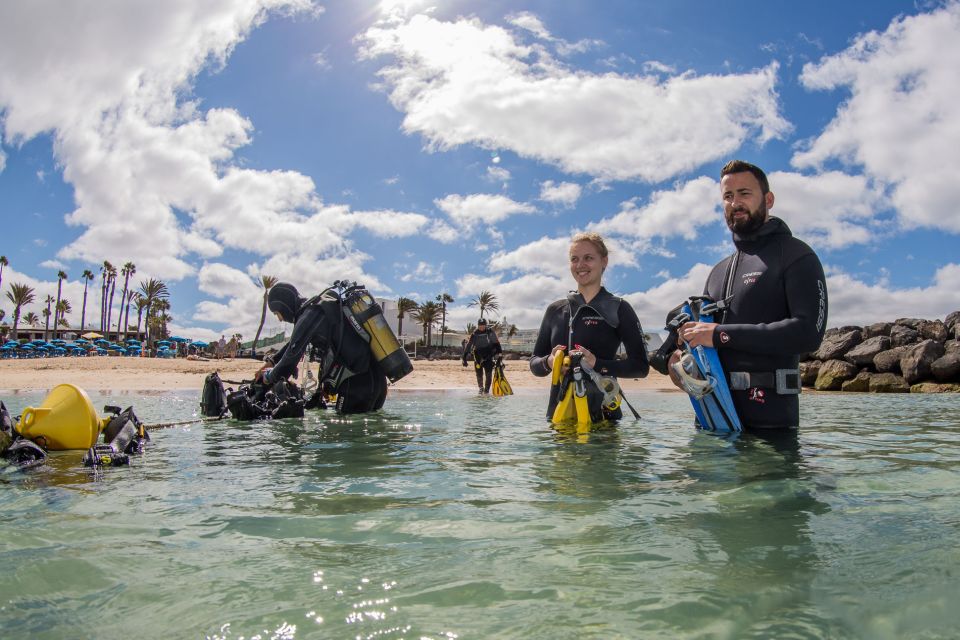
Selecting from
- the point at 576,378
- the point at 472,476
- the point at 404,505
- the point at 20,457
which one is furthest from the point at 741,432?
the point at 20,457

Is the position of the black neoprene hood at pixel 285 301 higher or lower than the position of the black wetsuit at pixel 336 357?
higher

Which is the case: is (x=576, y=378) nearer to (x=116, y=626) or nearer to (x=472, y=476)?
(x=472, y=476)

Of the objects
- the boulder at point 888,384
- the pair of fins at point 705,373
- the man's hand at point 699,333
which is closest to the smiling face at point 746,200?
the pair of fins at point 705,373

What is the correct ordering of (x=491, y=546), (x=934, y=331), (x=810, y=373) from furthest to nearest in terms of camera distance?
(x=934, y=331), (x=810, y=373), (x=491, y=546)

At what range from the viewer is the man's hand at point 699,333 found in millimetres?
3580

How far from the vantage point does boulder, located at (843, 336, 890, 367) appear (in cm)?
1969

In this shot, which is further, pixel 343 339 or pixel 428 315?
pixel 428 315

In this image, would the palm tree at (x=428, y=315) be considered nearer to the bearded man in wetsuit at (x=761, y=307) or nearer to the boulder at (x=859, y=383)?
the boulder at (x=859, y=383)

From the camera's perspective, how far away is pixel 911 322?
2267cm

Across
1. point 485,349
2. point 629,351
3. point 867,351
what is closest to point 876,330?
point 867,351

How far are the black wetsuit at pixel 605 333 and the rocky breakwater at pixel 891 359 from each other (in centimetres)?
1356

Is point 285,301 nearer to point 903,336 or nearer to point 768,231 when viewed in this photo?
point 768,231

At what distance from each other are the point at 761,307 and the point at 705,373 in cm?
52

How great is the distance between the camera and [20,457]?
3805mm
